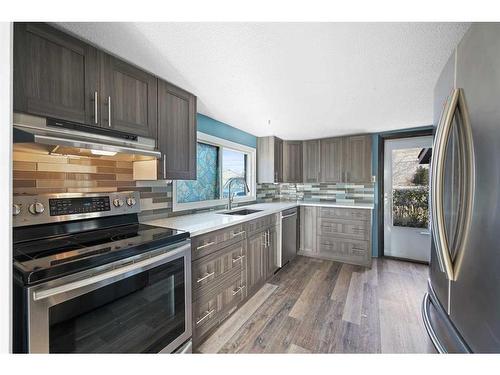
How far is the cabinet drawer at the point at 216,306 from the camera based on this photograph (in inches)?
62.2

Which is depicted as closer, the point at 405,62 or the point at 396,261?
the point at 405,62

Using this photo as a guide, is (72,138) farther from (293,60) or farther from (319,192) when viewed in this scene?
(319,192)

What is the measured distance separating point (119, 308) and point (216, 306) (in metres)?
0.90

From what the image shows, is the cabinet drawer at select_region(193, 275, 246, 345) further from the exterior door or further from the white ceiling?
the exterior door

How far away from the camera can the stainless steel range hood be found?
0.97 m

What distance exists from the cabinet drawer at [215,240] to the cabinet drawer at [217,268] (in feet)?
0.14

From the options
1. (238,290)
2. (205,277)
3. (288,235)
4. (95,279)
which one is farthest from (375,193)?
(95,279)

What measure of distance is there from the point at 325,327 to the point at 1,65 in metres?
2.44

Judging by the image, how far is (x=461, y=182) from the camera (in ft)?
1.90

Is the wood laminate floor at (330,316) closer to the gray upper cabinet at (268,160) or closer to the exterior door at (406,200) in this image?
the exterior door at (406,200)

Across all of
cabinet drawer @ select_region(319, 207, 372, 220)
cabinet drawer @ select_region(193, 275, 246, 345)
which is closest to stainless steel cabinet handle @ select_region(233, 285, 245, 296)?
cabinet drawer @ select_region(193, 275, 246, 345)

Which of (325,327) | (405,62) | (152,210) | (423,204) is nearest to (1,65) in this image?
(152,210)
